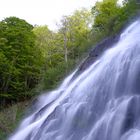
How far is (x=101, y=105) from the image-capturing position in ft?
55.7

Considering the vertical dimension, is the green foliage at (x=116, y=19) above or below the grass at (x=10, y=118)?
above

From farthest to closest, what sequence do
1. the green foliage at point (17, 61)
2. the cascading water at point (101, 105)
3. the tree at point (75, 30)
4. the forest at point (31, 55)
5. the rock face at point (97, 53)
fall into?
the tree at point (75, 30) → the green foliage at point (17, 61) → the forest at point (31, 55) → the rock face at point (97, 53) → the cascading water at point (101, 105)

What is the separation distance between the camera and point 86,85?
1970 cm

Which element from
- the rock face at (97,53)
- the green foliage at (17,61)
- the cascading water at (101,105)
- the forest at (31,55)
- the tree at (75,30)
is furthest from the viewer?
the tree at (75,30)

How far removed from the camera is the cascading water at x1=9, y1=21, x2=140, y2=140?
48.6 feet

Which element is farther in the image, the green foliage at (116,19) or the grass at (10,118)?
the green foliage at (116,19)

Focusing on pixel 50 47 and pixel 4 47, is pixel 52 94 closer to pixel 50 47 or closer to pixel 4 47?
pixel 4 47

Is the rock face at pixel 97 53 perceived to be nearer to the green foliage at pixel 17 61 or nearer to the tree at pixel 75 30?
the green foliage at pixel 17 61

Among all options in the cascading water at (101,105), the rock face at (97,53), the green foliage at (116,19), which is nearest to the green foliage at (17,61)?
the green foliage at (116,19)

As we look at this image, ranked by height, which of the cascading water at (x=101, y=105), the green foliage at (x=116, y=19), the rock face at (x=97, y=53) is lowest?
the cascading water at (x=101, y=105)

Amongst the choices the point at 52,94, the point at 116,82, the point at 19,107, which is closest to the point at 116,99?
the point at 116,82

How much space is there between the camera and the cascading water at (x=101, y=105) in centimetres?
1481

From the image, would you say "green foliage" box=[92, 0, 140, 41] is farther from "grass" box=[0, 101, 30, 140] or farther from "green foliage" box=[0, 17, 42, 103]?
"grass" box=[0, 101, 30, 140]

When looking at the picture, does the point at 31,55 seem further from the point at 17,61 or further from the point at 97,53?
the point at 97,53
